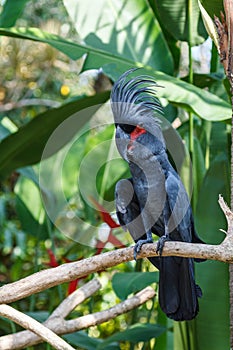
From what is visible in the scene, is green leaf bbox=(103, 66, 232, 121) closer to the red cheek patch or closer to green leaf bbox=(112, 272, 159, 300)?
the red cheek patch

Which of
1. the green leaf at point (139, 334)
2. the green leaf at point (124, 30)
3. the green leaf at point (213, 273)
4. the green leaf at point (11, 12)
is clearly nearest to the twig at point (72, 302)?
the green leaf at point (139, 334)

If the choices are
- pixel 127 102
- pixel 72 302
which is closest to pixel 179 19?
pixel 127 102

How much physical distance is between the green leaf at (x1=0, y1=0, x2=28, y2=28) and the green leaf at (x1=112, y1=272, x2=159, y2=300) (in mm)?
839

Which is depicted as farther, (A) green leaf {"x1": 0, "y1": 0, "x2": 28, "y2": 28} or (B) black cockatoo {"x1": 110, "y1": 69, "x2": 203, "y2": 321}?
(A) green leaf {"x1": 0, "y1": 0, "x2": 28, "y2": 28}

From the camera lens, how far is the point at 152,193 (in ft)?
4.16

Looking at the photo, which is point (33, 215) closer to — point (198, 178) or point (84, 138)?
Answer: point (84, 138)

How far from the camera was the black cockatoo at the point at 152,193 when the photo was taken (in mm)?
1212

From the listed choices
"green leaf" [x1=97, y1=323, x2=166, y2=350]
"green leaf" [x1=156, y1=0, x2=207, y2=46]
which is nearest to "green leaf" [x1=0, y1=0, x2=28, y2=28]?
"green leaf" [x1=156, y1=0, x2=207, y2=46]

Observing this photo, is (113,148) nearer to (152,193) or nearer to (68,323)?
(68,323)

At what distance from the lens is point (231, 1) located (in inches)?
46.0

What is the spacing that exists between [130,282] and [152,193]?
465 millimetres

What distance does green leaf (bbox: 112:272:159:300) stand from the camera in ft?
5.37

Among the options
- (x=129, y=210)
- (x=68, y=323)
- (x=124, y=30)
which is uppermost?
(x=124, y=30)

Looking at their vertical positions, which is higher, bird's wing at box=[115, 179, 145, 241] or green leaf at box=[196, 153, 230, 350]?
bird's wing at box=[115, 179, 145, 241]
